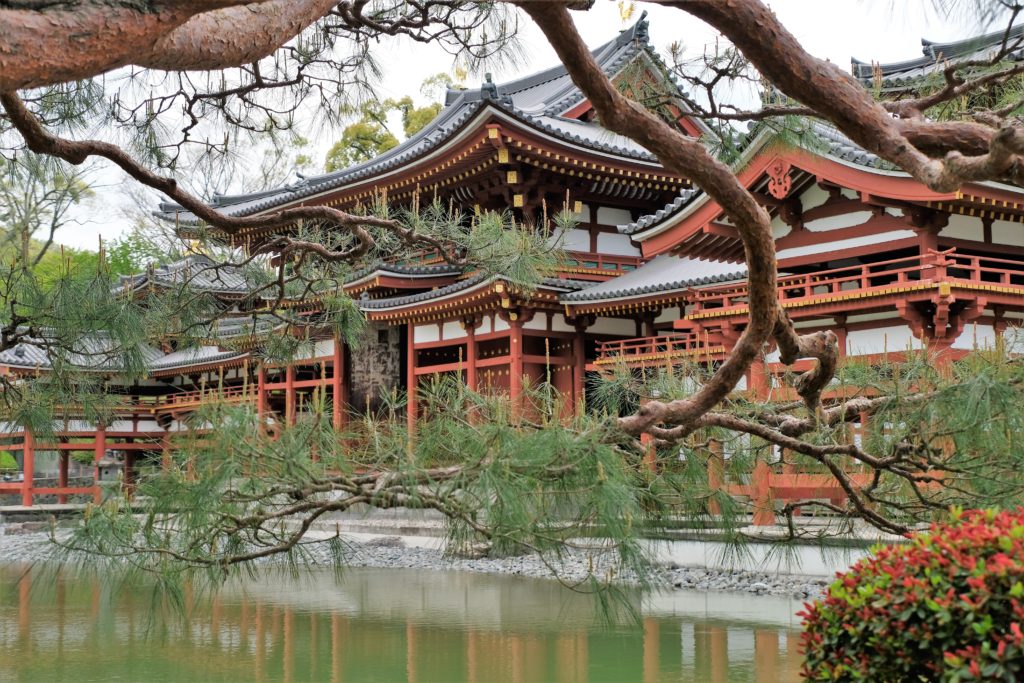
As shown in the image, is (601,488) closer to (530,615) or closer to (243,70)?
(243,70)

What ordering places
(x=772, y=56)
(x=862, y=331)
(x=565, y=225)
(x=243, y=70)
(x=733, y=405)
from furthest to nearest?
1. (x=862, y=331)
2. (x=565, y=225)
3. (x=243, y=70)
4. (x=733, y=405)
5. (x=772, y=56)

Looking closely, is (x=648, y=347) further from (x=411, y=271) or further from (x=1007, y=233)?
(x=411, y=271)

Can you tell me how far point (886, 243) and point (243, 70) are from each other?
278 inches

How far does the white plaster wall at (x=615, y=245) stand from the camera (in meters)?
14.3

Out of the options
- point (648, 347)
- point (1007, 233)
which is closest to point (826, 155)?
point (1007, 233)

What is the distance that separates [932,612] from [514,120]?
35.6 ft

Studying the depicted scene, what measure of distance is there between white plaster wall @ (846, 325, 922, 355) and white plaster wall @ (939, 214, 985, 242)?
1027mm

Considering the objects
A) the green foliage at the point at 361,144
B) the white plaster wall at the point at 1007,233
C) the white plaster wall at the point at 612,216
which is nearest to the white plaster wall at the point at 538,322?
the white plaster wall at the point at 612,216

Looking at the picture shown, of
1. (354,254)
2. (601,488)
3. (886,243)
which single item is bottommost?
(601,488)

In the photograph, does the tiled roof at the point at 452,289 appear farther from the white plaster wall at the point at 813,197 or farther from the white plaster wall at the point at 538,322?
the white plaster wall at the point at 813,197

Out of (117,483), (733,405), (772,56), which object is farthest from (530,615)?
(772,56)

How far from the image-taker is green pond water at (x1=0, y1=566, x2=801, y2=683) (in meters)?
6.32

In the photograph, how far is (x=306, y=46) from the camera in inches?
188

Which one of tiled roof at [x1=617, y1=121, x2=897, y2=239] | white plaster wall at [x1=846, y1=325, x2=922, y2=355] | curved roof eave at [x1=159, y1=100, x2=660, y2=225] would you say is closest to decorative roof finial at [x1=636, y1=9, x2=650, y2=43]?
curved roof eave at [x1=159, y1=100, x2=660, y2=225]
